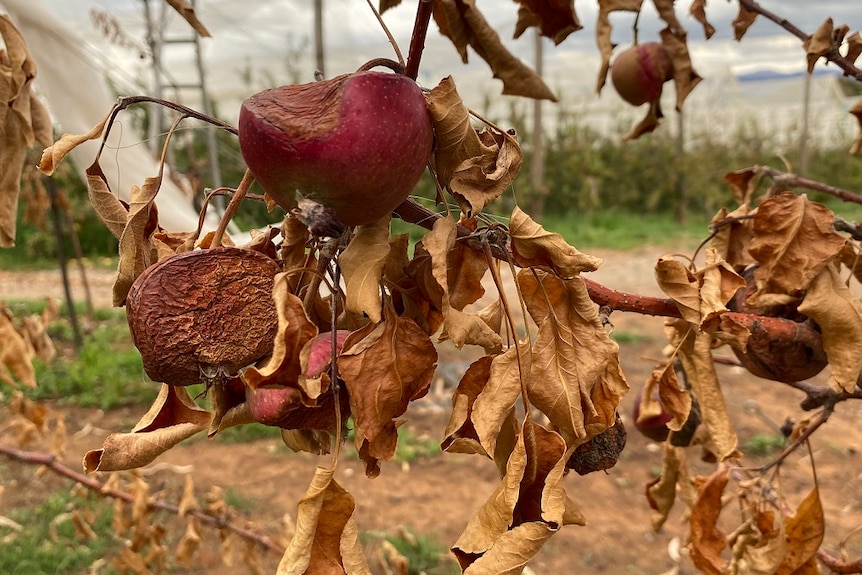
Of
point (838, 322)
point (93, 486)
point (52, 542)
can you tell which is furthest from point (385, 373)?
point (52, 542)

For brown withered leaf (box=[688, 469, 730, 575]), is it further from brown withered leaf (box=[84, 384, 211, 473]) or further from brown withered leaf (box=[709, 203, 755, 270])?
brown withered leaf (box=[84, 384, 211, 473])

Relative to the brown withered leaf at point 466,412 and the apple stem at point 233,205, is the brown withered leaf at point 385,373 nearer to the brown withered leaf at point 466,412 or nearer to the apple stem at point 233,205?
the brown withered leaf at point 466,412

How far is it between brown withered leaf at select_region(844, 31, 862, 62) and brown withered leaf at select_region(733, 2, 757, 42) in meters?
0.22

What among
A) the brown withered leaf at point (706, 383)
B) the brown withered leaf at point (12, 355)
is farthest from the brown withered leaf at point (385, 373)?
the brown withered leaf at point (12, 355)

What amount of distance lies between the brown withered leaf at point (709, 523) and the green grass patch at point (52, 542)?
79.5 inches

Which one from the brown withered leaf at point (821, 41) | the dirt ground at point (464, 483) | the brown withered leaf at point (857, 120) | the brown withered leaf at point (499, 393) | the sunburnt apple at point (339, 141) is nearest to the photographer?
the sunburnt apple at point (339, 141)

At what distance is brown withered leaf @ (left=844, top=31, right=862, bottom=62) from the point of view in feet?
3.38

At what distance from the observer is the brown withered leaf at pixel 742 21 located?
125 centimetres

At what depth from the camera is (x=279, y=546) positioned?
1854 mm

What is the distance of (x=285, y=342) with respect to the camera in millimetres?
513

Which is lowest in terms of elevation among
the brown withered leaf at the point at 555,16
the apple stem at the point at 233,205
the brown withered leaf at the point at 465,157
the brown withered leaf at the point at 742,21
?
the apple stem at the point at 233,205

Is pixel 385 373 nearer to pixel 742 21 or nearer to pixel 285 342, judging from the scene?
pixel 285 342

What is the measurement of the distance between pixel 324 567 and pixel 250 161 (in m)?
0.33

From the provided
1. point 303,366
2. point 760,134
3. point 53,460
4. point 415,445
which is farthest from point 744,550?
point 760,134
